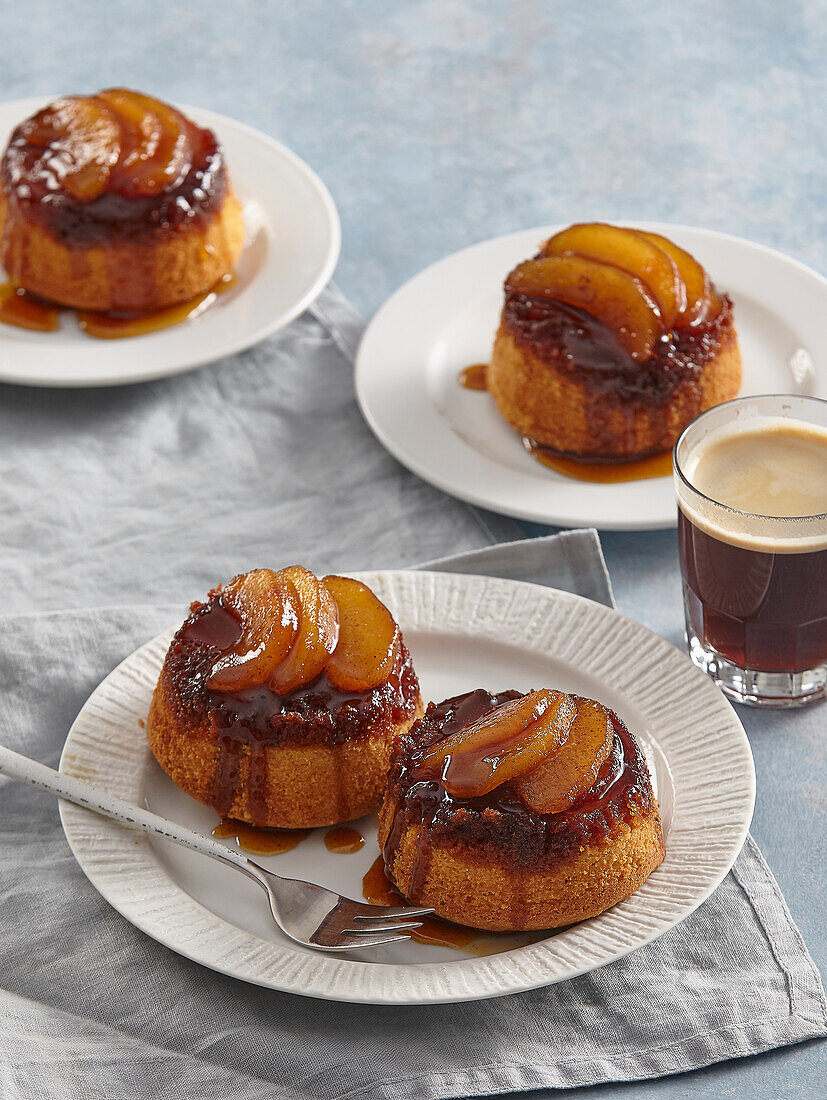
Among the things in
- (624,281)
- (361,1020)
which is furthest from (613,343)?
(361,1020)

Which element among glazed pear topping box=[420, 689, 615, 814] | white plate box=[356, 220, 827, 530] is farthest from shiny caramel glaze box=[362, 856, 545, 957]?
white plate box=[356, 220, 827, 530]

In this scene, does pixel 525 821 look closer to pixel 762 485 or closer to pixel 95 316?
pixel 762 485

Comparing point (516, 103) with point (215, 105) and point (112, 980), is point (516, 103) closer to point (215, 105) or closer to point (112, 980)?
point (215, 105)

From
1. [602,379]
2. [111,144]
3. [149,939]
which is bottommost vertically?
[149,939]

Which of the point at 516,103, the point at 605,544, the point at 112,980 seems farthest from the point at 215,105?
the point at 112,980

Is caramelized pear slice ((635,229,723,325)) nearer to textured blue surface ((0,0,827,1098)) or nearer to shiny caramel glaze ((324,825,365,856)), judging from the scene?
textured blue surface ((0,0,827,1098))

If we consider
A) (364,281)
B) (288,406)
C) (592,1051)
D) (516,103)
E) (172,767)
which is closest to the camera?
(592,1051)

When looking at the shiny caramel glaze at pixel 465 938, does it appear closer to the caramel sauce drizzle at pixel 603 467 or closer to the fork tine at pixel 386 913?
the fork tine at pixel 386 913
